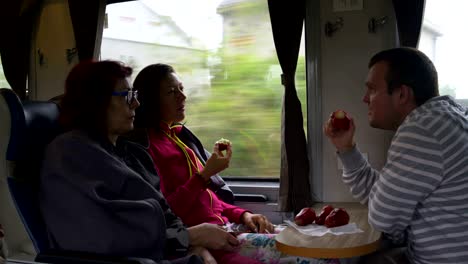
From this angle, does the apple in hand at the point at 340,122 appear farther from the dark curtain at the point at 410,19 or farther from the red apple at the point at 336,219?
the dark curtain at the point at 410,19

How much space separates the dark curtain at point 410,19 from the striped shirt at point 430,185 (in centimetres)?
101

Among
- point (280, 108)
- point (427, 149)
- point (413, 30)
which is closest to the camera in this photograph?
point (427, 149)

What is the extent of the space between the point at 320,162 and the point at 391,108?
1134 millimetres

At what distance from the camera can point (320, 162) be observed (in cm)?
277

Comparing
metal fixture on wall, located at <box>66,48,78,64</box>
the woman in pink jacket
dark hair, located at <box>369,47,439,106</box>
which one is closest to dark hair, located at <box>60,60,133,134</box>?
the woman in pink jacket

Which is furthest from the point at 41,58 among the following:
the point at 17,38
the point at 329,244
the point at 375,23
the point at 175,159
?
the point at 329,244

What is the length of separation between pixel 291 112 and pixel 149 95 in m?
0.90

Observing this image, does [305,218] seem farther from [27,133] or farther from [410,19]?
[410,19]

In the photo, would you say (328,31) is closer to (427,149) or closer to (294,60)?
(294,60)

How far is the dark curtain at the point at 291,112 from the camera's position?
8.80ft

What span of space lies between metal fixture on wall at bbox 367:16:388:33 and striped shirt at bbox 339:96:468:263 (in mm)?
1150

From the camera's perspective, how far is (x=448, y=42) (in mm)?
2568

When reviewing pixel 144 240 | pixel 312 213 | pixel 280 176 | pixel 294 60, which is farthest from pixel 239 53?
pixel 144 240

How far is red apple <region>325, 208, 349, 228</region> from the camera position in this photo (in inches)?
70.2
